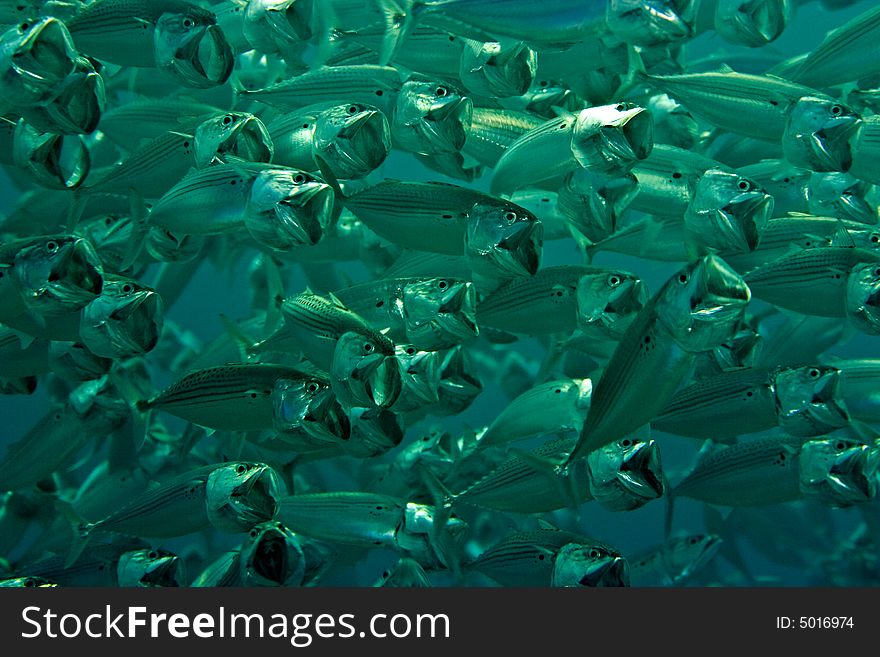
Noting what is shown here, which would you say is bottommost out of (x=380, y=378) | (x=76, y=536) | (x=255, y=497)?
(x=76, y=536)

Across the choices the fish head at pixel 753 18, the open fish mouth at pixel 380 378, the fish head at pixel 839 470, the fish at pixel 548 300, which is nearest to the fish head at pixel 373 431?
the open fish mouth at pixel 380 378

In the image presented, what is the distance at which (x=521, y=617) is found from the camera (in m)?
3.19

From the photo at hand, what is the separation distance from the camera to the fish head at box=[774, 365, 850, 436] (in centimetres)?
271

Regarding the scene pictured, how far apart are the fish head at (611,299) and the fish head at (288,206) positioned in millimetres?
945

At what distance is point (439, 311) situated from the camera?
2.71m

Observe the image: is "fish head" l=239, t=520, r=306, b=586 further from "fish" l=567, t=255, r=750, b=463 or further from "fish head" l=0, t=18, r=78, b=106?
"fish head" l=0, t=18, r=78, b=106

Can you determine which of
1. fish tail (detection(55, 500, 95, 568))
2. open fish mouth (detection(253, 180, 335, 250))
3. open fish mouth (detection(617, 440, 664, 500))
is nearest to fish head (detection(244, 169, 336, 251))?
open fish mouth (detection(253, 180, 335, 250))

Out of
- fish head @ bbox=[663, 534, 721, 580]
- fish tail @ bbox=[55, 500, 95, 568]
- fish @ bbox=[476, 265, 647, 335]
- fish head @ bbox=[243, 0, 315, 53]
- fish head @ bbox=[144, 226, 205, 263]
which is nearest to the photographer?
fish @ bbox=[476, 265, 647, 335]

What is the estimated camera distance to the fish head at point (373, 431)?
279 cm

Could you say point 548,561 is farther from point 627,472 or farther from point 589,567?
point 627,472

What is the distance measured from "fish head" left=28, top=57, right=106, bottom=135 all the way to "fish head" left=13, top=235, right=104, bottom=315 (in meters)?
0.37

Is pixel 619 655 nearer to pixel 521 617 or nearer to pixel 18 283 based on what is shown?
pixel 521 617

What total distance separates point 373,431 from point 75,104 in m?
1.46

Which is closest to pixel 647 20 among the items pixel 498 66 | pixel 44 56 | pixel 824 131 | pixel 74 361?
pixel 498 66
